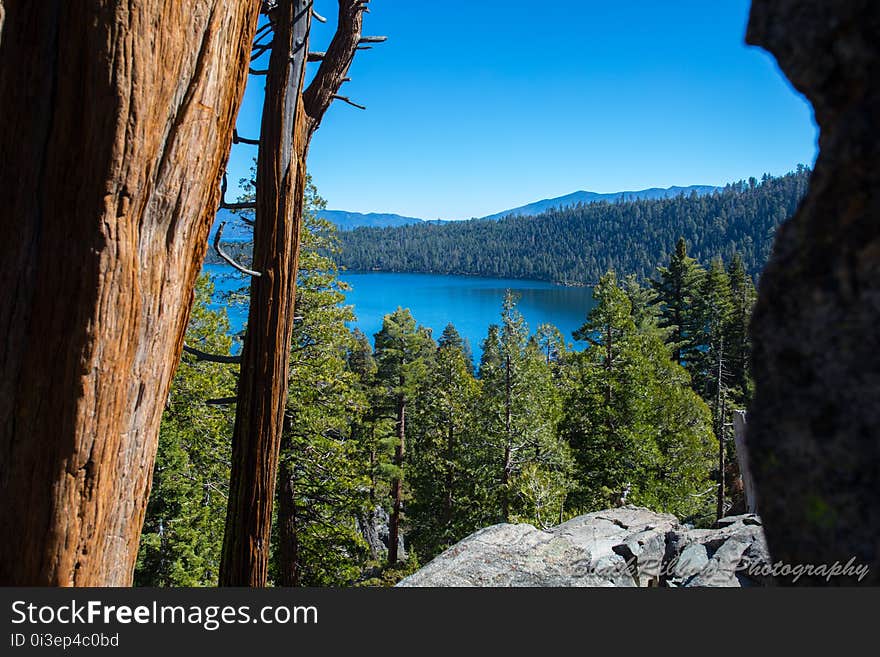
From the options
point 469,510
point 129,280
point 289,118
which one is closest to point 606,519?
point 289,118

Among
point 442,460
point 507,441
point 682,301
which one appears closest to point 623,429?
point 507,441

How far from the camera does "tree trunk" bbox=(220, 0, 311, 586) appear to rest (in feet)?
10.8

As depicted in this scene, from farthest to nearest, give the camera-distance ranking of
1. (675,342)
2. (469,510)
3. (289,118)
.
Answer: (675,342) < (469,510) < (289,118)

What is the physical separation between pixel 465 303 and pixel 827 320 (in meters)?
137

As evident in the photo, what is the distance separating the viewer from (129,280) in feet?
6.37

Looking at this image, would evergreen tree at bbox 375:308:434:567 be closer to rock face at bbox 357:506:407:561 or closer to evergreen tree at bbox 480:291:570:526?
rock face at bbox 357:506:407:561

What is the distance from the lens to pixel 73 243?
1885 millimetres

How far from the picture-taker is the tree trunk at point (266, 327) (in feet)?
10.8

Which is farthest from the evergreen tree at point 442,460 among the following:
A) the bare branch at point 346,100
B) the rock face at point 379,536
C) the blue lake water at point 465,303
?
the blue lake water at point 465,303

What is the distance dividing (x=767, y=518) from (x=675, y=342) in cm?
3961

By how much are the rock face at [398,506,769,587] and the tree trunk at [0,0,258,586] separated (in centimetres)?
338

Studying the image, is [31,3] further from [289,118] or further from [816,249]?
[816,249]

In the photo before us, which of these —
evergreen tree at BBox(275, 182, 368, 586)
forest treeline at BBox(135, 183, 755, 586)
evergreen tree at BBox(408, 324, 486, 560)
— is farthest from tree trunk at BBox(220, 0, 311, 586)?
evergreen tree at BBox(408, 324, 486, 560)

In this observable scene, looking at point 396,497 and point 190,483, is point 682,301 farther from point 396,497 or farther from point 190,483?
point 190,483
